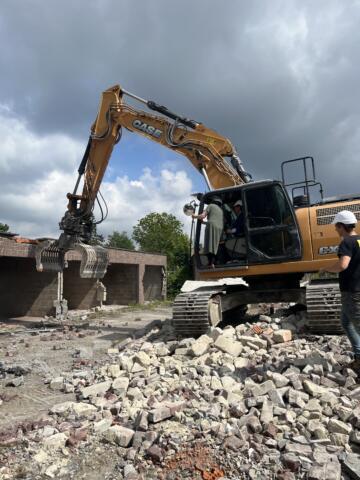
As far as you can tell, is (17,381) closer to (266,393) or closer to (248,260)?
(266,393)

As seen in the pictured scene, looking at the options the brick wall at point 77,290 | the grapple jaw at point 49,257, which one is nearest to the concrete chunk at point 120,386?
the grapple jaw at point 49,257

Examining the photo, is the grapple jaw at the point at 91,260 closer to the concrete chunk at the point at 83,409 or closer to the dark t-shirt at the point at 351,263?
the concrete chunk at the point at 83,409

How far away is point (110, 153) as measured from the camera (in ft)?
34.4

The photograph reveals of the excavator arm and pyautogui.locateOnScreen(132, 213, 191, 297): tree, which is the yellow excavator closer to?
the excavator arm

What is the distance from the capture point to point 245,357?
6.03 m

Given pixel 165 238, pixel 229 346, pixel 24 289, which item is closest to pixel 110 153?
pixel 229 346

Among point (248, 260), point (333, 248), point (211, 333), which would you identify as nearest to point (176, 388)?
point (211, 333)

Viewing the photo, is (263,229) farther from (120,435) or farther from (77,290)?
(77,290)

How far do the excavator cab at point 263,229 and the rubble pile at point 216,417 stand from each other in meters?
1.50

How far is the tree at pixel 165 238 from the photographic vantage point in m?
34.0

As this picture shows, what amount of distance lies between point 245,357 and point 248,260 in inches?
72.7

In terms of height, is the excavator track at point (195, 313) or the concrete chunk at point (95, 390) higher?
the excavator track at point (195, 313)

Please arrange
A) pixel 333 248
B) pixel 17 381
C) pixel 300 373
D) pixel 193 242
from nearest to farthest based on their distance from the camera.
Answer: pixel 300 373
pixel 17 381
pixel 333 248
pixel 193 242

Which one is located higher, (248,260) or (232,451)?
(248,260)
